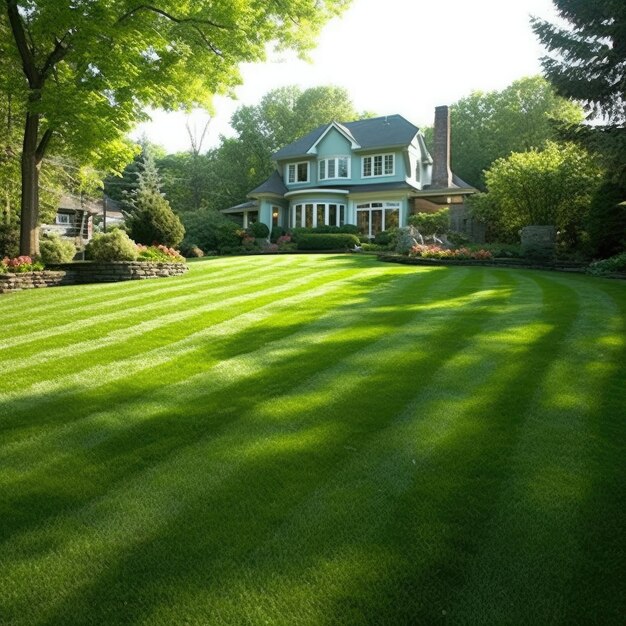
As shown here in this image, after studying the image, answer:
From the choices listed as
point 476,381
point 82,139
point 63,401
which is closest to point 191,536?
point 63,401

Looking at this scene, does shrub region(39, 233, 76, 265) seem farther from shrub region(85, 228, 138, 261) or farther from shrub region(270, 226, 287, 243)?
shrub region(270, 226, 287, 243)

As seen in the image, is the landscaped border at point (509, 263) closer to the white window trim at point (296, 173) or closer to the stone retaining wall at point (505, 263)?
the stone retaining wall at point (505, 263)

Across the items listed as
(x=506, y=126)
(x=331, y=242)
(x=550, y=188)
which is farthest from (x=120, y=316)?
(x=506, y=126)

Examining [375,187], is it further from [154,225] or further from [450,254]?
[154,225]

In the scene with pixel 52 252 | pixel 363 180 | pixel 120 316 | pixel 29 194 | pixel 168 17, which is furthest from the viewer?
pixel 363 180

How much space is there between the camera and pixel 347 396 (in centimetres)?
484

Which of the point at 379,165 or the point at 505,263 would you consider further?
the point at 379,165

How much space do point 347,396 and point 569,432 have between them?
186 centimetres

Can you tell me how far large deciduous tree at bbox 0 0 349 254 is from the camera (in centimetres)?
1411

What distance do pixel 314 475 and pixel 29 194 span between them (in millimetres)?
15194

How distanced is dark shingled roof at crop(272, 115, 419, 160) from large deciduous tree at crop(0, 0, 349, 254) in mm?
17016

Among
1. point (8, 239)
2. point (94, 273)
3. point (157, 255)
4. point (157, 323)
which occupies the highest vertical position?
point (8, 239)

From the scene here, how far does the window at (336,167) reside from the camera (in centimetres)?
3619

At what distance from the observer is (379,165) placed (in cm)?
3519
